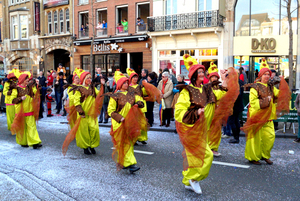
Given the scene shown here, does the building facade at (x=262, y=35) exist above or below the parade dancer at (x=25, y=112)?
above

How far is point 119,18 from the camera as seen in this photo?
78.5 feet

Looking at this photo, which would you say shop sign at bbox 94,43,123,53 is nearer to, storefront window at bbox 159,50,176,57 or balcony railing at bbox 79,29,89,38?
balcony railing at bbox 79,29,89,38

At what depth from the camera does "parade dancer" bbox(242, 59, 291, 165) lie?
5.62 m

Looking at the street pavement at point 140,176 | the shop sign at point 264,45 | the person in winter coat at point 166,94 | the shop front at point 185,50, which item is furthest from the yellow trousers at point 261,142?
the shop front at point 185,50

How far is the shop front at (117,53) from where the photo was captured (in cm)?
2227

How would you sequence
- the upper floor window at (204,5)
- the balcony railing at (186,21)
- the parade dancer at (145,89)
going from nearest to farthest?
the parade dancer at (145,89) → the balcony railing at (186,21) → the upper floor window at (204,5)

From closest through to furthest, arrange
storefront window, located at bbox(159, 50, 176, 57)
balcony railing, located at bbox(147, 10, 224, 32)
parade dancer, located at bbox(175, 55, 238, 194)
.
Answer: parade dancer, located at bbox(175, 55, 238, 194)
balcony railing, located at bbox(147, 10, 224, 32)
storefront window, located at bbox(159, 50, 176, 57)

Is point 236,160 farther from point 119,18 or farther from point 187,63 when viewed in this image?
point 119,18

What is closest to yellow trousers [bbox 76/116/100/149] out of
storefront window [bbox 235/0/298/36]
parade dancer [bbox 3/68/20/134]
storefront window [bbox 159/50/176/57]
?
parade dancer [bbox 3/68/20/134]

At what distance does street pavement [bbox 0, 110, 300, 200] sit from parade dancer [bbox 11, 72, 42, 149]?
30 cm

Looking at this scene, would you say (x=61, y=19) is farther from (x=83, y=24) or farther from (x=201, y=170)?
(x=201, y=170)

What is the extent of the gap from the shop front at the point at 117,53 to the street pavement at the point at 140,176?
15.6 meters

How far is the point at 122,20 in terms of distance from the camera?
77.4ft

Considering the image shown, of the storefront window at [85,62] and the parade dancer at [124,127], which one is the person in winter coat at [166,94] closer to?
the parade dancer at [124,127]
